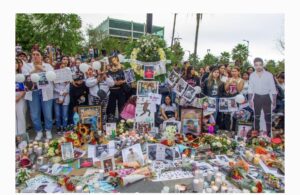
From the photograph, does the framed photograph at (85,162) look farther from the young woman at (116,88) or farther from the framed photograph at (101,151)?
the young woman at (116,88)

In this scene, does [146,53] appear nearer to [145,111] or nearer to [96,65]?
[96,65]

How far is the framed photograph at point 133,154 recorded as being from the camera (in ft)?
13.4

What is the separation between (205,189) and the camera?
333 cm

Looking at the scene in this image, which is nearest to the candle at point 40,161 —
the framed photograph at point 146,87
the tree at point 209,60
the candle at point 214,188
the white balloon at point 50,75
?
the white balloon at point 50,75

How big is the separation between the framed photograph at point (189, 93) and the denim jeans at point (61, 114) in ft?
9.08

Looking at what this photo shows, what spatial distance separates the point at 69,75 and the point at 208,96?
3.27m

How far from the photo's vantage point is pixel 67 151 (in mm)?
4316

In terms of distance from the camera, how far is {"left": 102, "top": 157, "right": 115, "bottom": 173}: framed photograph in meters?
3.81

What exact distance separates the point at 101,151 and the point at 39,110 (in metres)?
1.86

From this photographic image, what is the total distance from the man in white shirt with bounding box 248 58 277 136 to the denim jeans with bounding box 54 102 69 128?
14.0ft

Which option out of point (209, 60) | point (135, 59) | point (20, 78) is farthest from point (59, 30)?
point (209, 60)

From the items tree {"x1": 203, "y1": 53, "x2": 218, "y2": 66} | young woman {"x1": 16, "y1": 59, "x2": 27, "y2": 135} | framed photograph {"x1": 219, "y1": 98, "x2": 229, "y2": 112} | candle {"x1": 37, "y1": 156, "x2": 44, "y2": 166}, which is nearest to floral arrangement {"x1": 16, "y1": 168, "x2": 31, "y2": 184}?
candle {"x1": 37, "y1": 156, "x2": 44, "y2": 166}

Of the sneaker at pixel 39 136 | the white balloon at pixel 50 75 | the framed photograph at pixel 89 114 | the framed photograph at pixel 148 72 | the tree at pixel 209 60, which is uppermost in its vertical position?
the tree at pixel 209 60

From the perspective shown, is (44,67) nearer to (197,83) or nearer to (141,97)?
(141,97)
